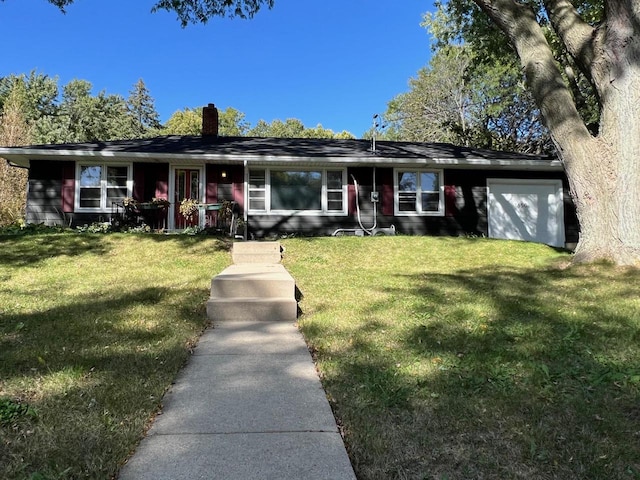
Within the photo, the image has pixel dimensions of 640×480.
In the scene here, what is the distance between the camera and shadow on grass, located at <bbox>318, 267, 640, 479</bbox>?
2.20 metres

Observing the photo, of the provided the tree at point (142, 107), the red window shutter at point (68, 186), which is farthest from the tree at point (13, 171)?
the tree at point (142, 107)

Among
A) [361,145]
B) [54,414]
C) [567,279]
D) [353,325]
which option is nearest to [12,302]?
[54,414]

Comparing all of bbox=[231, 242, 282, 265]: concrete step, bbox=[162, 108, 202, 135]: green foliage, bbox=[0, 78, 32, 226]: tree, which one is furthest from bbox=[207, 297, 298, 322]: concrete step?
bbox=[162, 108, 202, 135]: green foliage

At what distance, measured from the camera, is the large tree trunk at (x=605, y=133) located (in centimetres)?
705

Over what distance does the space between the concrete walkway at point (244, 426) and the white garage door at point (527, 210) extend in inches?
463

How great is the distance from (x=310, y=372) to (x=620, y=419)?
2004 millimetres

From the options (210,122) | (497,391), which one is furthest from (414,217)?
(497,391)

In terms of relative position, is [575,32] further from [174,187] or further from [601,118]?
[174,187]

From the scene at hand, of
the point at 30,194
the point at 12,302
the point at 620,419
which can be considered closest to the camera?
the point at 620,419

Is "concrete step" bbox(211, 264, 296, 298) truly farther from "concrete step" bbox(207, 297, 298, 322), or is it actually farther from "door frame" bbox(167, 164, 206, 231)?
"door frame" bbox(167, 164, 206, 231)

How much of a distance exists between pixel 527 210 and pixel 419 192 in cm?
357

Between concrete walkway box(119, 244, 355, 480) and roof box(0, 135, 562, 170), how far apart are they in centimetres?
926

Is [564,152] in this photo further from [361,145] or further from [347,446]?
[361,145]

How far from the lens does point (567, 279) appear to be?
21.8 ft
